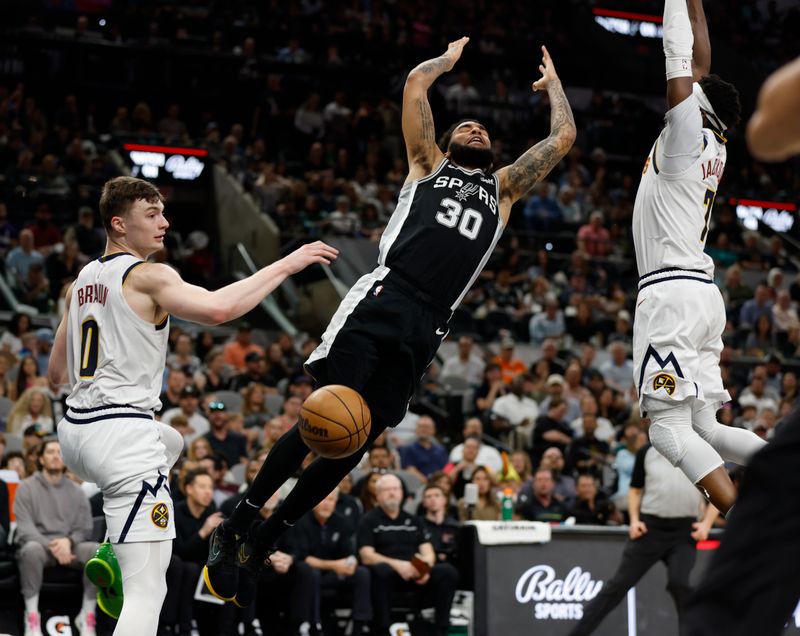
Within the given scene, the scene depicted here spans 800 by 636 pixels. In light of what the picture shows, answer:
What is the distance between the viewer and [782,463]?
3.10 meters

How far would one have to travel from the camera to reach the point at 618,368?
18.5 meters

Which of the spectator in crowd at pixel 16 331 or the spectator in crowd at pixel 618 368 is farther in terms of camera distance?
the spectator in crowd at pixel 618 368

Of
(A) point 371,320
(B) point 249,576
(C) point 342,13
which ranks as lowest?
(B) point 249,576

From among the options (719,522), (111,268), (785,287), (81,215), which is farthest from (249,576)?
(785,287)

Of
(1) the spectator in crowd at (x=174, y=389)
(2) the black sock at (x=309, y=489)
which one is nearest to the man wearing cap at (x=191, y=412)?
(1) the spectator in crowd at (x=174, y=389)

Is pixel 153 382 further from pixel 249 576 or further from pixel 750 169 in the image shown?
pixel 750 169

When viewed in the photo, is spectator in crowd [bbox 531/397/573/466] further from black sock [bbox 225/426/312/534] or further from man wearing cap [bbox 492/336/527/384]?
black sock [bbox 225/426/312/534]

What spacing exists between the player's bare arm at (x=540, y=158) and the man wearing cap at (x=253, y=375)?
28.7 feet

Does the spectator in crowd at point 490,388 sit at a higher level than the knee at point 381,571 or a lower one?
higher

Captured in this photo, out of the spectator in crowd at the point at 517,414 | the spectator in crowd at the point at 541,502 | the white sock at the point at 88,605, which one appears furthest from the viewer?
the spectator in crowd at the point at 517,414

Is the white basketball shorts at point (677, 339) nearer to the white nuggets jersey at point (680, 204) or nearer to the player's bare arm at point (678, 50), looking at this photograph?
the white nuggets jersey at point (680, 204)

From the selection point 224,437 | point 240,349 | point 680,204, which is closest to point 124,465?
point 680,204

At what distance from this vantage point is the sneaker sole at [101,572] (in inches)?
240

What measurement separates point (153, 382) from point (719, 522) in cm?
937
